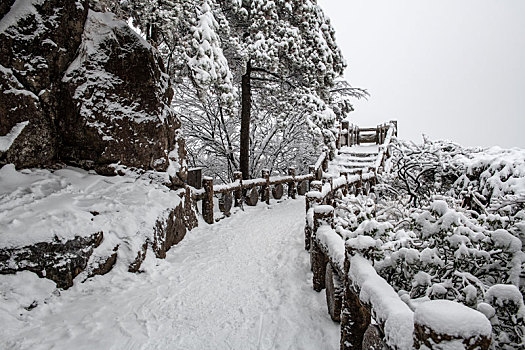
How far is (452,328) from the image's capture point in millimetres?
1224

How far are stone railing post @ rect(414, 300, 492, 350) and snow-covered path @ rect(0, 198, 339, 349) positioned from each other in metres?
1.97

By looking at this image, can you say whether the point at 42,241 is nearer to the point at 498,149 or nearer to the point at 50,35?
the point at 50,35

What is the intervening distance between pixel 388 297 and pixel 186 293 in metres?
3.06

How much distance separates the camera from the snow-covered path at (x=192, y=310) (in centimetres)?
311

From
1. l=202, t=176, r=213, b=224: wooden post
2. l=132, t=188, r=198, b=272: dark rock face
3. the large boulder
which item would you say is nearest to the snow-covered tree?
l=202, t=176, r=213, b=224: wooden post

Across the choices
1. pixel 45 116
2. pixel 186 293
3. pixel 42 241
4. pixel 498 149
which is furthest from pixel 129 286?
pixel 498 149

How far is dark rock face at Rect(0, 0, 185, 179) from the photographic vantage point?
4.73 meters

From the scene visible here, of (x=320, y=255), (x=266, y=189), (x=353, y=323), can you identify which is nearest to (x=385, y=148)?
(x=266, y=189)

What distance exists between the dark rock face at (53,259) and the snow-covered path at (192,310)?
Result: 221 millimetres

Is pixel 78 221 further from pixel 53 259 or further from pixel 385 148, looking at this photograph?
pixel 385 148

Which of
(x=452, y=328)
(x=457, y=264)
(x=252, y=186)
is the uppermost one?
(x=452, y=328)

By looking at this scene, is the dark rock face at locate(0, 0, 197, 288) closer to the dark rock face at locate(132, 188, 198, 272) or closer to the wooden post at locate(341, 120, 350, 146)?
the dark rock face at locate(132, 188, 198, 272)

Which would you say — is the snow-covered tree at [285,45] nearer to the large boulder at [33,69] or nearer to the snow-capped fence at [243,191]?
the snow-capped fence at [243,191]

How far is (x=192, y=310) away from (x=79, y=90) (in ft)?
13.3
